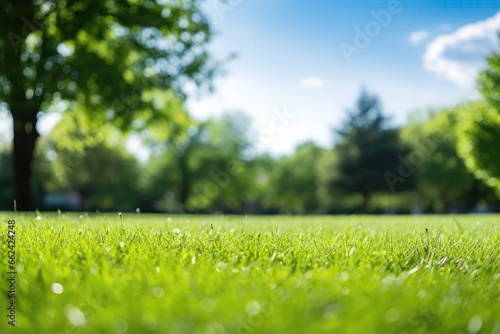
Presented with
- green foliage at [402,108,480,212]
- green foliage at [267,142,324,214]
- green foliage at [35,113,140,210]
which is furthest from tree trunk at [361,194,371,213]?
green foliage at [35,113,140,210]

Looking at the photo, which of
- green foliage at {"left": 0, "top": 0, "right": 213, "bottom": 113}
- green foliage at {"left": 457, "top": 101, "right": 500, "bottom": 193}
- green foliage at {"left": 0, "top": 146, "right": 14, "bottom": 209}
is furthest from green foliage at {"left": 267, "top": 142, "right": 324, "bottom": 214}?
green foliage at {"left": 0, "top": 0, "right": 213, "bottom": 113}

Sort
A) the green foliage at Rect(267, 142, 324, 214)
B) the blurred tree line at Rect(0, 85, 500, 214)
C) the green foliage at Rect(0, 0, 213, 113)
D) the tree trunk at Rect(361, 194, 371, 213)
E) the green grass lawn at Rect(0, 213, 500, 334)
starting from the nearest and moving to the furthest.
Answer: the green grass lawn at Rect(0, 213, 500, 334) < the green foliage at Rect(0, 0, 213, 113) < the blurred tree line at Rect(0, 85, 500, 214) < the tree trunk at Rect(361, 194, 371, 213) < the green foliage at Rect(267, 142, 324, 214)

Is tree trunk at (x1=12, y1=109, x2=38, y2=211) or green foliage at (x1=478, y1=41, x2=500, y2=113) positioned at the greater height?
green foliage at (x1=478, y1=41, x2=500, y2=113)

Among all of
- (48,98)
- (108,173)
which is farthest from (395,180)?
(48,98)

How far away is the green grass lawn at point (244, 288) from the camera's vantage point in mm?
2119

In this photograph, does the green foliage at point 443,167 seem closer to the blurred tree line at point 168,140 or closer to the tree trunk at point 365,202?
the blurred tree line at point 168,140

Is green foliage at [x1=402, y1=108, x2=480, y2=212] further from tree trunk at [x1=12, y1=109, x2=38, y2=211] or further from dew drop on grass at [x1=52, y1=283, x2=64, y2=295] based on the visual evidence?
dew drop on grass at [x1=52, y1=283, x2=64, y2=295]

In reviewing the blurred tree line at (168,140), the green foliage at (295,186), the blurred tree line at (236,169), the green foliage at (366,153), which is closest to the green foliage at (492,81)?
the blurred tree line at (168,140)

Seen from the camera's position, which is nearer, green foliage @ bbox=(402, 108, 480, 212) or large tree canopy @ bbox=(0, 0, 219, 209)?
large tree canopy @ bbox=(0, 0, 219, 209)

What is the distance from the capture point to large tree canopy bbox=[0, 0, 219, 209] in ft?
50.1

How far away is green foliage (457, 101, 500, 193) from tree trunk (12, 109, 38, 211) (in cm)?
2120

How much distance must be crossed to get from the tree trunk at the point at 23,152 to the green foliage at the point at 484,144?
21.2 meters

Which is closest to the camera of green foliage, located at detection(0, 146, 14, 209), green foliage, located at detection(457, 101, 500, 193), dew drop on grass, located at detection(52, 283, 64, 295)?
dew drop on grass, located at detection(52, 283, 64, 295)

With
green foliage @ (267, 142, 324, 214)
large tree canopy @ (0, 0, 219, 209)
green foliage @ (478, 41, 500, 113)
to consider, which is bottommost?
green foliage @ (267, 142, 324, 214)
